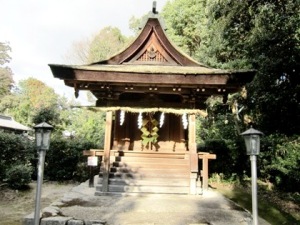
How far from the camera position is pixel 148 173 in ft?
33.0

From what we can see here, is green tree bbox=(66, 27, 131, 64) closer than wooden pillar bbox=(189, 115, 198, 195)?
No

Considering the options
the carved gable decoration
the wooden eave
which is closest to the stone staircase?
the wooden eave

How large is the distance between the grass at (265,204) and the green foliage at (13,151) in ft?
27.9

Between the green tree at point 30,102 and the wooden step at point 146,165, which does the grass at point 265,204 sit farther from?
the green tree at point 30,102

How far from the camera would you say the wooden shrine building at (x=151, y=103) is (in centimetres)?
913

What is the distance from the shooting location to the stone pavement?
5973mm

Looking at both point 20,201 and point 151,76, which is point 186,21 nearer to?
point 151,76

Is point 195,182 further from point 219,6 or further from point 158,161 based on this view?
point 219,6

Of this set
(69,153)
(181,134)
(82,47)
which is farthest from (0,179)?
(82,47)

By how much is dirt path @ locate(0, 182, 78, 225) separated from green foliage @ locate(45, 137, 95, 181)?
3.34 ft

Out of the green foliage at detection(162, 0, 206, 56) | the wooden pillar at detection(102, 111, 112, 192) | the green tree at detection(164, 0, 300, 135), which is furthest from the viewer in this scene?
the green foliage at detection(162, 0, 206, 56)

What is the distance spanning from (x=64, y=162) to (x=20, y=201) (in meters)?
4.11

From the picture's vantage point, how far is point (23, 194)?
1155cm

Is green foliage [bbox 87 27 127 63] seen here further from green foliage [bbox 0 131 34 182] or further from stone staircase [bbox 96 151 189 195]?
stone staircase [bbox 96 151 189 195]
